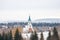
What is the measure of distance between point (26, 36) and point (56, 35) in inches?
16.4

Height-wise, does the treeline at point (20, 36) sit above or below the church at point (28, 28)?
below

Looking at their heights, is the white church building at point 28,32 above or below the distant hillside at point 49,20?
below

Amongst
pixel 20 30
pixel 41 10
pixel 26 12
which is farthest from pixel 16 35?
pixel 41 10

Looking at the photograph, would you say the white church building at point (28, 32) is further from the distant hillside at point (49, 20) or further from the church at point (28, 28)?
the distant hillside at point (49, 20)

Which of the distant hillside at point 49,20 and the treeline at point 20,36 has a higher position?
the distant hillside at point 49,20

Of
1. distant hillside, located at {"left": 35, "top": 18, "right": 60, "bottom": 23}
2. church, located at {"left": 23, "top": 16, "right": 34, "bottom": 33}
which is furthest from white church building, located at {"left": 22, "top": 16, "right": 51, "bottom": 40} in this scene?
distant hillside, located at {"left": 35, "top": 18, "right": 60, "bottom": 23}

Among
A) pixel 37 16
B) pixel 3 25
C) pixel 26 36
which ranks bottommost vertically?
pixel 26 36

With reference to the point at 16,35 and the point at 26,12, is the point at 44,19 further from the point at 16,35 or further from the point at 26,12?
the point at 16,35

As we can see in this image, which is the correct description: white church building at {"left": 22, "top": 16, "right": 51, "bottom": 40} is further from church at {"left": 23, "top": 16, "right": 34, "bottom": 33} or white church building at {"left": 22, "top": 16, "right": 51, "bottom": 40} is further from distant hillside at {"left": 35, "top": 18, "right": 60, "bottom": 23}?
distant hillside at {"left": 35, "top": 18, "right": 60, "bottom": 23}

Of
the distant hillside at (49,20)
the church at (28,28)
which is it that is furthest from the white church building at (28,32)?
the distant hillside at (49,20)

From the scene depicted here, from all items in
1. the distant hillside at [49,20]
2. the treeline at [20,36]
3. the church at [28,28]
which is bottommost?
the treeline at [20,36]

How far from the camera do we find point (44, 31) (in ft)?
5.64

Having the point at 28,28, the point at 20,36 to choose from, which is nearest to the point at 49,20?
the point at 28,28

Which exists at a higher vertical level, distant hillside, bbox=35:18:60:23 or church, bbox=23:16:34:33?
distant hillside, bbox=35:18:60:23
